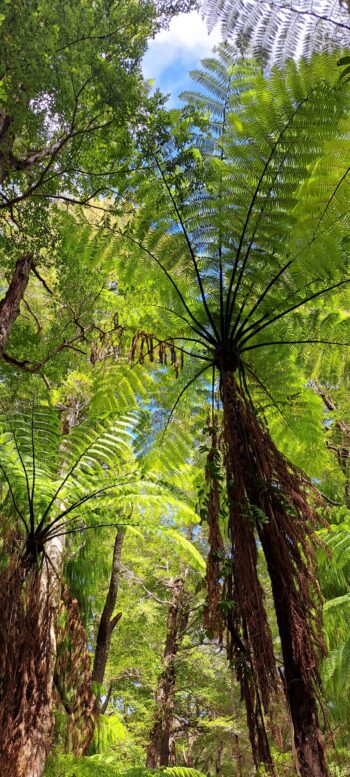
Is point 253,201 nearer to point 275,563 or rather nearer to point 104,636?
point 275,563

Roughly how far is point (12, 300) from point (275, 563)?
295cm

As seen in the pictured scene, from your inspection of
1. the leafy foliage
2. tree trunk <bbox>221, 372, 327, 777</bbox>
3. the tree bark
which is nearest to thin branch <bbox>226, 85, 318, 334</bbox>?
tree trunk <bbox>221, 372, 327, 777</bbox>

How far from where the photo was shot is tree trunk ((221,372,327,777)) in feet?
3.74

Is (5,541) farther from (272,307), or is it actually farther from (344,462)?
(344,462)

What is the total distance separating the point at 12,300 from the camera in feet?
11.7

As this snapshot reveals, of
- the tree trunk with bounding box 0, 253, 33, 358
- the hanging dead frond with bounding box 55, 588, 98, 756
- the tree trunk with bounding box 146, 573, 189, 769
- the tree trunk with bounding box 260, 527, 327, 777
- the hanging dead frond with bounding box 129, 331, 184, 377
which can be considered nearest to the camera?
the tree trunk with bounding box 260, 527, 327, 777

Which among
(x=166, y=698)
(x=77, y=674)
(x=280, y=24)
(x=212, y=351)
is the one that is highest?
(x=280, y=24)

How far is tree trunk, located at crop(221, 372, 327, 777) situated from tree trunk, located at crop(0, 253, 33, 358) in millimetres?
2235

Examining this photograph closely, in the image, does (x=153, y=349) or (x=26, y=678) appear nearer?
(x=153, y=349)

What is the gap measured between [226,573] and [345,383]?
2.21 metres

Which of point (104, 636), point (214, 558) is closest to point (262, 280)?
point (214, 558)

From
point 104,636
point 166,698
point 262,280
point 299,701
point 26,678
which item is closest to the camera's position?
point 299,701

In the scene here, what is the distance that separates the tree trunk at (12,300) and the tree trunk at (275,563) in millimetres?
2235

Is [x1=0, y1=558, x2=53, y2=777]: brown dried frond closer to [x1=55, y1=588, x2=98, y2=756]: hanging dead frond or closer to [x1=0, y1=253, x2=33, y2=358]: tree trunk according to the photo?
[x1=55, y1=588, x2=98, y2=756]: hanging dead frond
